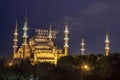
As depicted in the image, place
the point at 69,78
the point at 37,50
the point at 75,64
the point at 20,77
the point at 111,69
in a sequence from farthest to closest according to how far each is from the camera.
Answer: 1. the point at 37,50
2. the point at 75,64
3. the point at 20,77
4. the point at 69,78
5. the point at 111,69

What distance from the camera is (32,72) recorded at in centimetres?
9862

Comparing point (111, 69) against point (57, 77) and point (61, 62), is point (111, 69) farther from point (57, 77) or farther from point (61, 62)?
point (61, 62)

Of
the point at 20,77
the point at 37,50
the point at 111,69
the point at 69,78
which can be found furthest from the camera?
the point at 37,50

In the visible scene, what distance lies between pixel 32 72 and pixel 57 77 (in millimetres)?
35339

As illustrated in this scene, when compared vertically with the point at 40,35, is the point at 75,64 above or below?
below

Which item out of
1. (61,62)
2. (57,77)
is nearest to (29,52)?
(61,62)

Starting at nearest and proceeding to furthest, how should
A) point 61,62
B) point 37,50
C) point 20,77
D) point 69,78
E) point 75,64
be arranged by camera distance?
point 69,78 < point 20,77 < point 75,64 < point 61,62 < point 37,50

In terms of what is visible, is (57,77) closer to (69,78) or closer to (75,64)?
(69,78)

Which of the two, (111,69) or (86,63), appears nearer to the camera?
(111,69)

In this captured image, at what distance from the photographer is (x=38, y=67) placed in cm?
9988

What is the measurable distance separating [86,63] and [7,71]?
2012 cm

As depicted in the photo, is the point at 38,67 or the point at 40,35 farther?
the point at 40,35

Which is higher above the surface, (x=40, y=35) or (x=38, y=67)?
(x=40, y=35)

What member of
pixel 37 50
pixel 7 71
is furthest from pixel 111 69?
pixel 37 50
